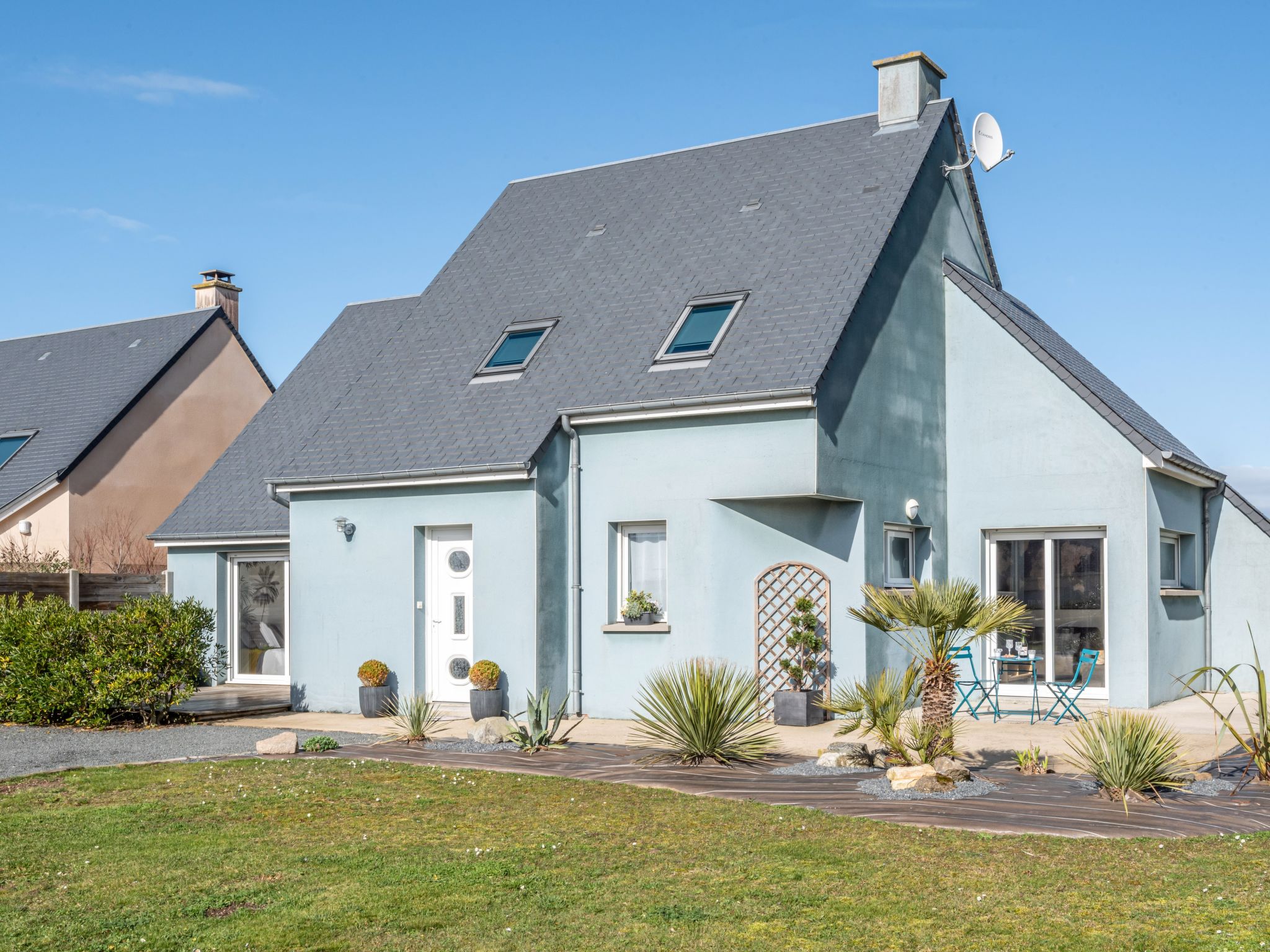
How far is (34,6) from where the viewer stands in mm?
12375

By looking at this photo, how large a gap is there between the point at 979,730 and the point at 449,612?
684 cm

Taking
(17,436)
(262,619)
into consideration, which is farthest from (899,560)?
(17,436)

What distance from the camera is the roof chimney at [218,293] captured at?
28359 mm

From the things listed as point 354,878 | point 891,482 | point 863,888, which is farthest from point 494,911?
point 891,482

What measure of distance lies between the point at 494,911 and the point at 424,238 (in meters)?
15.6

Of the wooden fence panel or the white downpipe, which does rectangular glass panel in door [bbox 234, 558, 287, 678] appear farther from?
the white downpipe

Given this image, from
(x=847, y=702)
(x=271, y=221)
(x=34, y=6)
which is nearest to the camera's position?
(x=847, y=702)

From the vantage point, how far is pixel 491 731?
1273cm

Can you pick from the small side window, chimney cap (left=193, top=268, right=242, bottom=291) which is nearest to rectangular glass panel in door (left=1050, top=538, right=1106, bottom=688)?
the small side window

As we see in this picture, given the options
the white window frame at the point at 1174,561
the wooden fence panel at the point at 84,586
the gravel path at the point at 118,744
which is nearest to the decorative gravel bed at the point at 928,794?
the gravel path at the point at 118,744

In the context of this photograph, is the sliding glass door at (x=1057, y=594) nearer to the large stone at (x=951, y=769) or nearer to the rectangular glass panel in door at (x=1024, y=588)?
the rectangular glass panel in door at (x=1024, y=588)

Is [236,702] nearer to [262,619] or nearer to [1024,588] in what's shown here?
[262,619]

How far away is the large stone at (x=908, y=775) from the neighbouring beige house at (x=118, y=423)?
59.6ft

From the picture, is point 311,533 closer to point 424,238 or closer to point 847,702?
point 424,238
